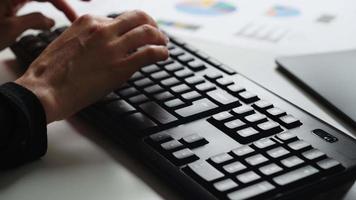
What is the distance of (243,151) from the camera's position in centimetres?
50

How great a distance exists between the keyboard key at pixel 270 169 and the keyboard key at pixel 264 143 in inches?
1.1

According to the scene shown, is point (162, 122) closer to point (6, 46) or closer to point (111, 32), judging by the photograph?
point (111, 32)

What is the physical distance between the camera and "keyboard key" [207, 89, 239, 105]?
59 cm

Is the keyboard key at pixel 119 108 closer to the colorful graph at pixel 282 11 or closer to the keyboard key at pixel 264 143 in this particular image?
the keyboard key at pixel 264 143

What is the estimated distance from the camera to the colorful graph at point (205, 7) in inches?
37.1

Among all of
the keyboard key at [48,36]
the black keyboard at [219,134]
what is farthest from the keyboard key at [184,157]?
the keyboard key at [48,36]

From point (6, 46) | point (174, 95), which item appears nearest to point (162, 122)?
point (174, 95)

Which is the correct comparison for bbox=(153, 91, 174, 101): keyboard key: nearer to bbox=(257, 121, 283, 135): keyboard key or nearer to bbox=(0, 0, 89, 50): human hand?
bbox=(257, 121, 283, 135): keyboard key

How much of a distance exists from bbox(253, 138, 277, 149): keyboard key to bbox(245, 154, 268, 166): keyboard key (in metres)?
0.01

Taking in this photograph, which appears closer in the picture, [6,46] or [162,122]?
[162,122]

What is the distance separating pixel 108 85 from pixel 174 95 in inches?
2.8

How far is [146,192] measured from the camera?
51cm

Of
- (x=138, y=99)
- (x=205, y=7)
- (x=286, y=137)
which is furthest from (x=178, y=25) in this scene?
(x=286, y=137)

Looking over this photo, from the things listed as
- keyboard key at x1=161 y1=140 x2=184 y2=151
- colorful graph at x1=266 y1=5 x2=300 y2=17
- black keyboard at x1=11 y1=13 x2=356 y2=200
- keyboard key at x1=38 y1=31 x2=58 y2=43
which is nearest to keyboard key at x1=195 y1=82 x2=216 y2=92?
black keyboard at x1=11 y1=13 x2=356 y2=200
